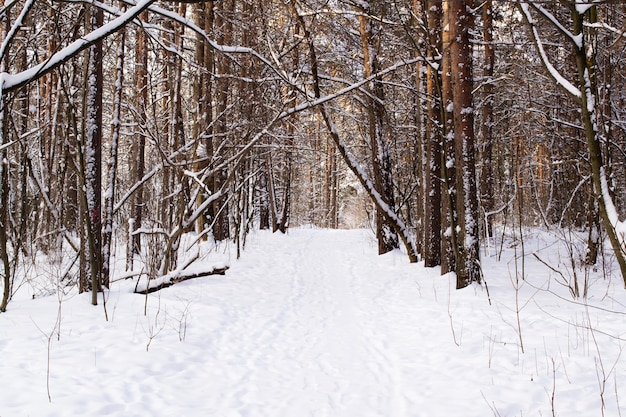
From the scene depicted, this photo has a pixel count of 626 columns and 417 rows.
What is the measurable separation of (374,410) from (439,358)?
1148mm

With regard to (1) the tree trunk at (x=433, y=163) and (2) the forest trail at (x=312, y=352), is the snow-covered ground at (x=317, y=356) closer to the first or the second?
(2) the forest trail at (x=312, y=352)

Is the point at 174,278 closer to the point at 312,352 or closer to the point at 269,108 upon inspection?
the point at 312,352

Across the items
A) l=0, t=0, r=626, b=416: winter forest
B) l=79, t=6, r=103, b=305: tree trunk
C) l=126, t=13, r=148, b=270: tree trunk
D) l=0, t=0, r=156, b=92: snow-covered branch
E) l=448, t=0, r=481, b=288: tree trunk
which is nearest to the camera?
l=0, t=0, r=156, b=92: snow-covered branch

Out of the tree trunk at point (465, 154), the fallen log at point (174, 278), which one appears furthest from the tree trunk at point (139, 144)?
the tree trunk at point (465, 154)

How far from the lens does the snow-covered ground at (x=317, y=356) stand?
309 cm

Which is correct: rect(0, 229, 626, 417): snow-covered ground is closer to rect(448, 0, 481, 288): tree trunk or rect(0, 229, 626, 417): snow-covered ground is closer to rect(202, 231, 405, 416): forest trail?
rect(202, 231, 405, 416): forest trail

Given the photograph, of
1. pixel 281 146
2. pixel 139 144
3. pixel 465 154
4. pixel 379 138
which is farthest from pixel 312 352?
pixel 139 144

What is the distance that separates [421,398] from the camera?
11.1ft

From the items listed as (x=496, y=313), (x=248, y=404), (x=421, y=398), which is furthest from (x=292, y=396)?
(x=496, y=313)

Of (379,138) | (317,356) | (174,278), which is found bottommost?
(317,356)

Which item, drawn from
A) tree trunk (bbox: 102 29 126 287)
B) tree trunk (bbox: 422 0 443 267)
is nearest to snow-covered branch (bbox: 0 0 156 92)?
tree trunk (bbox: 102 29 126 287)

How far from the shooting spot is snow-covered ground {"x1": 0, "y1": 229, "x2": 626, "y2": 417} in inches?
122

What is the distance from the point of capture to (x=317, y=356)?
4.36 metres

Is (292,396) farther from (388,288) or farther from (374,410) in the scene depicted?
(388,288)
